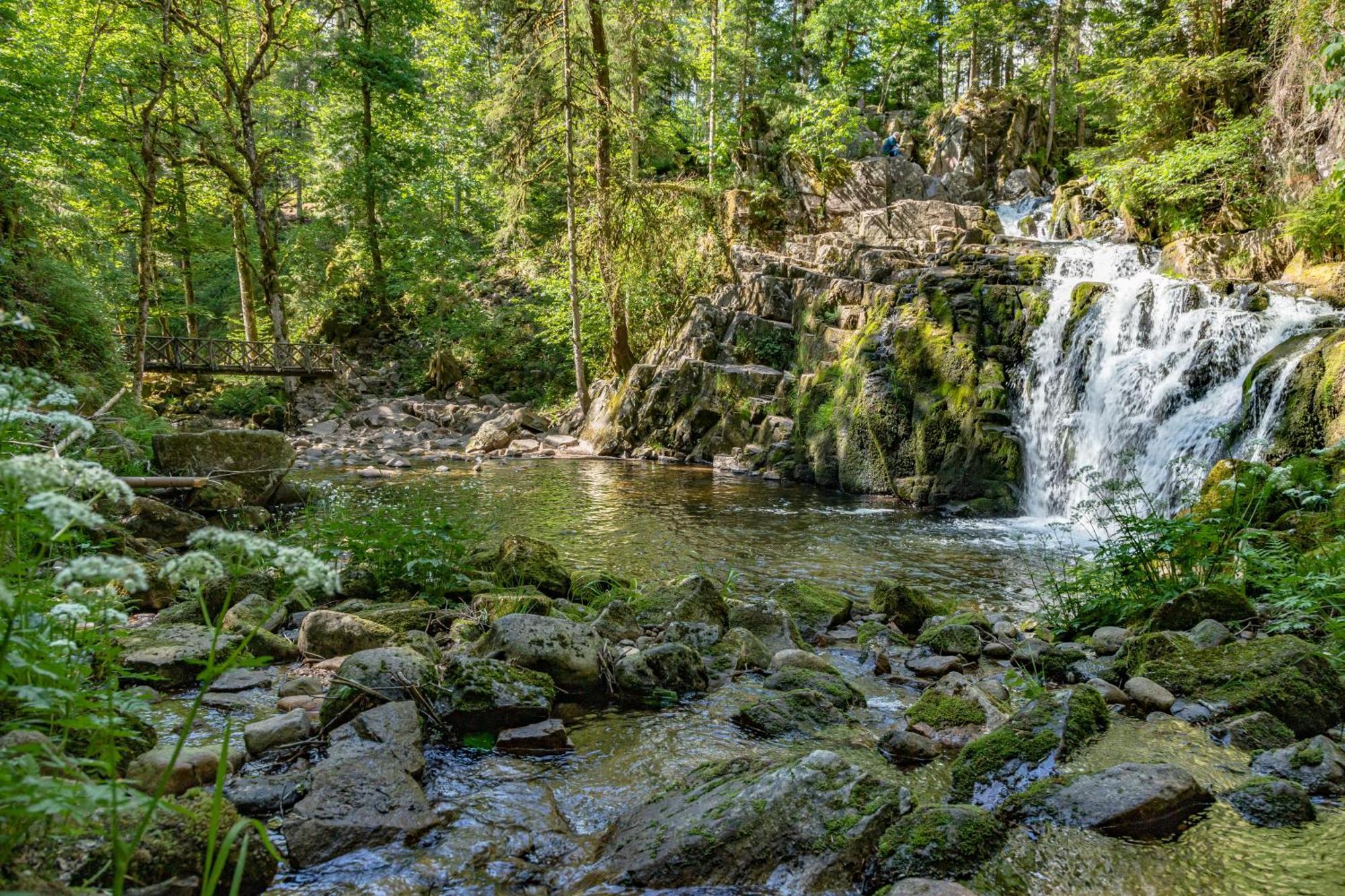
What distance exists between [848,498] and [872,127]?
90.6ft

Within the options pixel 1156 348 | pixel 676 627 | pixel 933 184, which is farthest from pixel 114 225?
pixel 933 184

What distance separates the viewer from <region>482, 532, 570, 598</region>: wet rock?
6.44 metres

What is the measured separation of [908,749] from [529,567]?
3.78 meters

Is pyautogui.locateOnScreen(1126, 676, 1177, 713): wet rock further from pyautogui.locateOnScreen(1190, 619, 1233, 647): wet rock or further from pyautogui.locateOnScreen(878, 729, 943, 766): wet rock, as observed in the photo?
pyautogui.locateOnScreen(878, 729, 943, 766): wet rock

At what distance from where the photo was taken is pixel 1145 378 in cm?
1192

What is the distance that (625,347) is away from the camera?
894 inches

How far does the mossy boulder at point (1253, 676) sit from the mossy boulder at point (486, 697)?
3.62 metres

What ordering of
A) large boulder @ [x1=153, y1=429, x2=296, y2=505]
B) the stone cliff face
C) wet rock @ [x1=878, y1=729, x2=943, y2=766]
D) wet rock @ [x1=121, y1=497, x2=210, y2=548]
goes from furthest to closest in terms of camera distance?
the stone cliff face < large boulder @ [x1=153, y1=429, x2=296, y2=505] < wet rock @ [x1=121, y1=497, x2=210, y2=548] < wet rock @ [x1=878, y1=729, x2=943, y2=766]

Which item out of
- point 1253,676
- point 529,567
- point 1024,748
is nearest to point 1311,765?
point 1253,676

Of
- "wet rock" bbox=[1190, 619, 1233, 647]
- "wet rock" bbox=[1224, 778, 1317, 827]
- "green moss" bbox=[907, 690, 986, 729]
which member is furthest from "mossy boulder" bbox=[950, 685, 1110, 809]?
"wet rock" bbox=[1190, 619, 1233, 647]

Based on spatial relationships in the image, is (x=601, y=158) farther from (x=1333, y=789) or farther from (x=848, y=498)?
(x=1333, y=789)

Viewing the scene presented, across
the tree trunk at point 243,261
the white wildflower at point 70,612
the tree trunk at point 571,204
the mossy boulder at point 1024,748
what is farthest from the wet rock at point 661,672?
the tree trunk at point 243,261

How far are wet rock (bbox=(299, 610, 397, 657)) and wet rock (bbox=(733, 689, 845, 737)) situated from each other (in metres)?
2.38

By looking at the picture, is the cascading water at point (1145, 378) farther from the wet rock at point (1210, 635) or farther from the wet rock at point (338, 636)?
the wet rock at point (338, 636)
